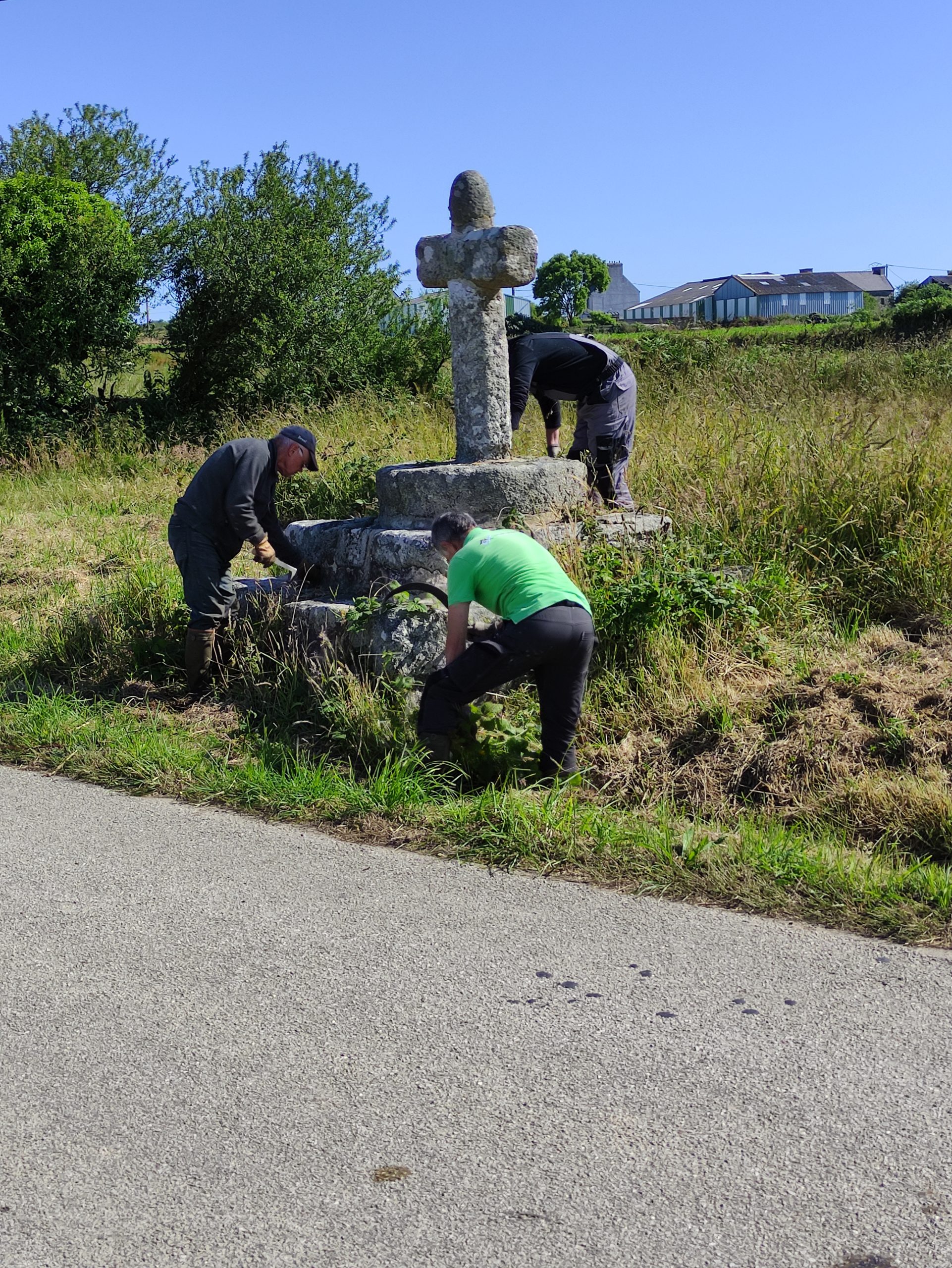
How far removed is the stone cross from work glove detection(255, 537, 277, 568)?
125 cm

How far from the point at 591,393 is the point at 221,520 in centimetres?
261

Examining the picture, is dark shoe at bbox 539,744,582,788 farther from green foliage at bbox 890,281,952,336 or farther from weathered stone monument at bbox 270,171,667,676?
green foliage at bbox 890,281,952,336

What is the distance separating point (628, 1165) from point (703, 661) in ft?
11.3

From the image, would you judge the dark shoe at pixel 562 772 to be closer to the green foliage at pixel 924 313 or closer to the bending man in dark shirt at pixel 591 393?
the bending man in dark shirt at pixel 591 393

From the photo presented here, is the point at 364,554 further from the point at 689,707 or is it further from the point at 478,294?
the point at 689,707

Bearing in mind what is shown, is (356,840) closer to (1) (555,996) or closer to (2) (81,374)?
(1) (555,996)

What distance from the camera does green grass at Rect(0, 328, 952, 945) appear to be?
4.58 meters

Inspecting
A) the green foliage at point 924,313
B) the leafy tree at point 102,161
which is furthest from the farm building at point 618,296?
the leafy tree at point 102,161

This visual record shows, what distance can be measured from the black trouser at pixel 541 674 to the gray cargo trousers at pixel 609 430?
2.47 metres

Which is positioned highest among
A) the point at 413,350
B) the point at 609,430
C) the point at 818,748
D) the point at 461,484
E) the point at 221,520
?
the point at 413,350

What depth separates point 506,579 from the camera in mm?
5145

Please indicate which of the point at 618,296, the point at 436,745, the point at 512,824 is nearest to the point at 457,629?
the point at 436,745

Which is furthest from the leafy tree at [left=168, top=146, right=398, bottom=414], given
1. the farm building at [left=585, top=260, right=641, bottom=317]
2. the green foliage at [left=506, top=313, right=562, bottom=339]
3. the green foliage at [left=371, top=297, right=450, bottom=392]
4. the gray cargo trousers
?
the farm building at [left=585, top=260, right=641, bottom=317]

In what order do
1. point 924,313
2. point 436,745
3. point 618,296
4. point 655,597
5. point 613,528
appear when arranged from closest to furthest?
point 436,745 < point 655,597 < point 613,528 < point 924,313 < point 618,296
